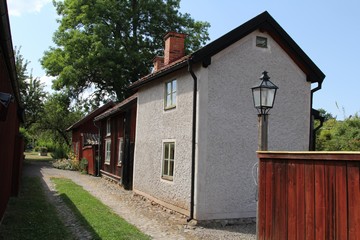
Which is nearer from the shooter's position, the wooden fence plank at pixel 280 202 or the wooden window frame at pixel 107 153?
the wooden fence plank at pixel 280 202

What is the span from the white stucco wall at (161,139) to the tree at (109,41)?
1497cm

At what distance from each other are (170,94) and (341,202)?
8.35 m

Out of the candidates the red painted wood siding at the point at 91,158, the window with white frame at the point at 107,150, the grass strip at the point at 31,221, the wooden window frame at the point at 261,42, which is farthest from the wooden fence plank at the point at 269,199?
the red painted wood siding at the point at 91,158

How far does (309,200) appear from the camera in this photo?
552cm

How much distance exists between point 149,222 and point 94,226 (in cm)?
168

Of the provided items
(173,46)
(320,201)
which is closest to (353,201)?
(320,201)

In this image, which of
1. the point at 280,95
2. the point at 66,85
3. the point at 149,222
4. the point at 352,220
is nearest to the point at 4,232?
the point at 149,222

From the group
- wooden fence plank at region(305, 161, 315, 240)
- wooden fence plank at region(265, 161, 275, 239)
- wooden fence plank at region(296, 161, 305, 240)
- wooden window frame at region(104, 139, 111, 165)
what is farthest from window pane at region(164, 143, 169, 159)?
wooden window frame at region(104, 139, 111, 165)

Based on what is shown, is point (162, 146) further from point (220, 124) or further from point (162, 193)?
point (220, 124)

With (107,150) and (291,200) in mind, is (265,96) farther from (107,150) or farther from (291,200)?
(107,150)

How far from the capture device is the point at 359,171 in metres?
4.80

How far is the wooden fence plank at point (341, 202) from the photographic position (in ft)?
16.2

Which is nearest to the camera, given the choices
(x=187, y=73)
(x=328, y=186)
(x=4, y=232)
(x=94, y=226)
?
(x=328, y=186)

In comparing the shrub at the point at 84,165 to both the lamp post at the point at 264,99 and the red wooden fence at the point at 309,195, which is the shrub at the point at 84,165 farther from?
the red wooden fence at the point at 309,195
